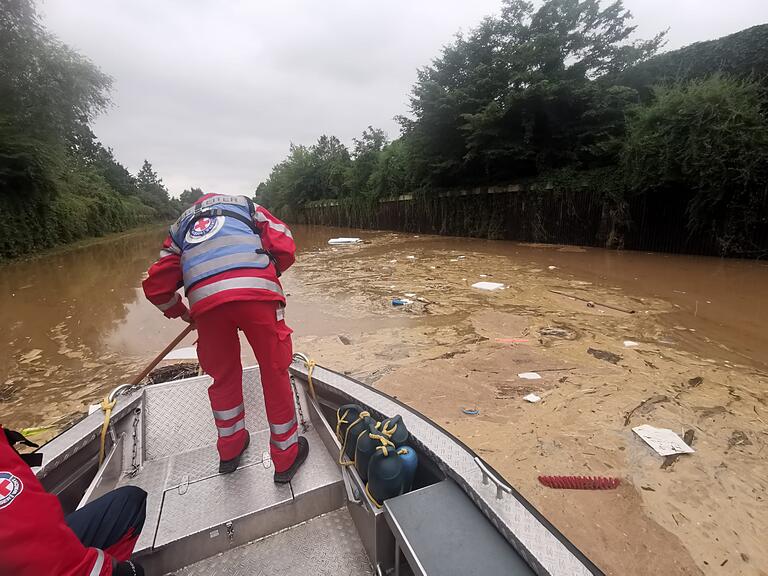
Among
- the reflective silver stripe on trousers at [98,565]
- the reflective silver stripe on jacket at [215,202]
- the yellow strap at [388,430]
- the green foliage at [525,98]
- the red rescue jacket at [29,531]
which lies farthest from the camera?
the green foliage at [525,98]

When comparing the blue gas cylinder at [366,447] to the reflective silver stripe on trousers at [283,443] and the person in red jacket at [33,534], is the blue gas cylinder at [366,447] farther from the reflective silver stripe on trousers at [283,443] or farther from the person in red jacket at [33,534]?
the person in red jacket at [33,534]

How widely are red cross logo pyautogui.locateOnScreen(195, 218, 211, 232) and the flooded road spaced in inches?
71.4

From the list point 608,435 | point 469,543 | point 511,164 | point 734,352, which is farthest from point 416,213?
point 469,543

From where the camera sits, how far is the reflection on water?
328 centimetres

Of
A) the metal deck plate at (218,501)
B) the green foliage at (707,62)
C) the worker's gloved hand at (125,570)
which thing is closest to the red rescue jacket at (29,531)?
the worker's gloved hand at (125,570)

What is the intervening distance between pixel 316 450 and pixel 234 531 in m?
0.47

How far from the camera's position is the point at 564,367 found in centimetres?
309

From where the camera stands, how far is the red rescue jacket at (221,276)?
1444mm

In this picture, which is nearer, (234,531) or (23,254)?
(234,531)

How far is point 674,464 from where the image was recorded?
196 cm

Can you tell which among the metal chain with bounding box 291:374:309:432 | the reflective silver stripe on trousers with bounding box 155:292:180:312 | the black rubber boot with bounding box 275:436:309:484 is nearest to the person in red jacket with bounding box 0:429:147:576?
the black rubber boot with bounding box 275:436:309:484

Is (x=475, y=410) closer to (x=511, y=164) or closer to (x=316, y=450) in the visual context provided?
(x=316, y=450)

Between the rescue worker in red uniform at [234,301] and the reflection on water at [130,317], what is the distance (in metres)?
2.06

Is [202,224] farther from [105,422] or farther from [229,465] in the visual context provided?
[229,465]
